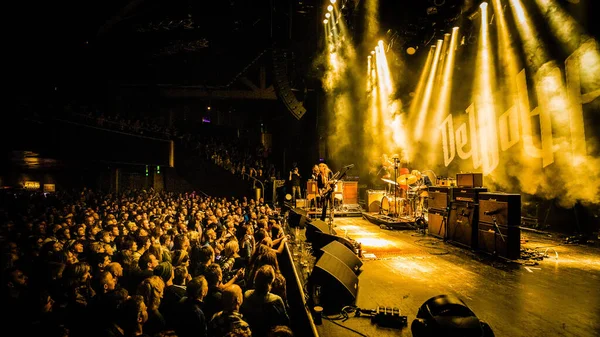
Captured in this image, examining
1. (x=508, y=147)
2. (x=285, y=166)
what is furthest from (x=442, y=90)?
(x=285, y=166)

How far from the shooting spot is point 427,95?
40.4 feet

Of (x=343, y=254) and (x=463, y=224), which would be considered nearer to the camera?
(x=343, y=254)

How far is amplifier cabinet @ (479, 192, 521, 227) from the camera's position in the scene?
5.46 metres

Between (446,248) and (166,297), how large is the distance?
581 centimetres

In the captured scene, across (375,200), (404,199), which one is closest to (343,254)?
(404,199)

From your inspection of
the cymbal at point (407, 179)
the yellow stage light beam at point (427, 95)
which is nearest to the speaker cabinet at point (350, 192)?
the yellow stage light beam at point (427, 95)

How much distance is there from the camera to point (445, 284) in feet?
14.1

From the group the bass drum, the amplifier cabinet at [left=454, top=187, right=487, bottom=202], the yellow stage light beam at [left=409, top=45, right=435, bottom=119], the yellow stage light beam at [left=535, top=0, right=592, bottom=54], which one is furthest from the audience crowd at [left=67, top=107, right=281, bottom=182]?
the yellow stage light beam at [left=535, top=0, right=592, bottom=54]

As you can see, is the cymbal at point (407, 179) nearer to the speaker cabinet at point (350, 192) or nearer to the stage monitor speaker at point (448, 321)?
the speaker cabinet at point (350, 192)

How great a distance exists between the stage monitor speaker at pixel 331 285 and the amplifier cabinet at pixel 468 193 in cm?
410

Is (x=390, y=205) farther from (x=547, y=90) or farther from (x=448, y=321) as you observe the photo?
(x=448, y=321)

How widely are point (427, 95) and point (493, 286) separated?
9690 mm

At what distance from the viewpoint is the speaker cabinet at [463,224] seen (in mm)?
6352

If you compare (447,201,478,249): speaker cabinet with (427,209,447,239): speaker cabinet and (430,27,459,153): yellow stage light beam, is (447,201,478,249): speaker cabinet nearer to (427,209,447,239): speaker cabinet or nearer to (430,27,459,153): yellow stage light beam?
(427,209,447,239): speaker cabinet
